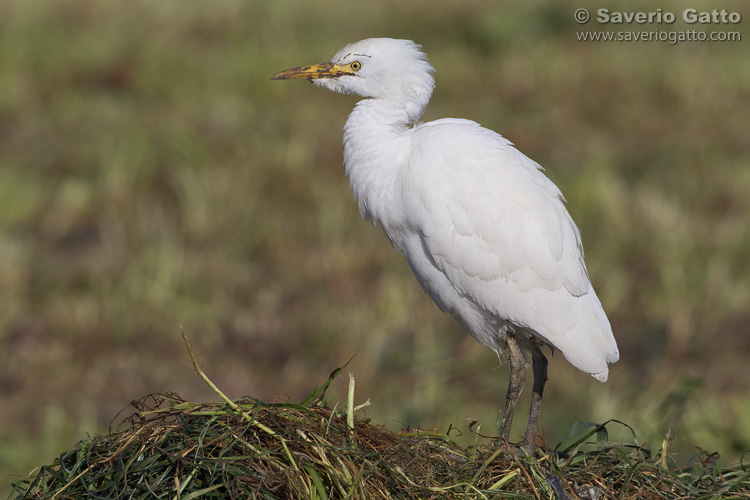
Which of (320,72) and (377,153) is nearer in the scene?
(377,153)

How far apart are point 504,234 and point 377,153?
0.60m

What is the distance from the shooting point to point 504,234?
12.3ft

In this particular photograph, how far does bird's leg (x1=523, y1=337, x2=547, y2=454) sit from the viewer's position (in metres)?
3.62

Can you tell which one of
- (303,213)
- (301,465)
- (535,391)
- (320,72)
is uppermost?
(320,72)

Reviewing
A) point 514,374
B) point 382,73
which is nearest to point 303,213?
point 382,73

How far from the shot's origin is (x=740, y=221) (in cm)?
855

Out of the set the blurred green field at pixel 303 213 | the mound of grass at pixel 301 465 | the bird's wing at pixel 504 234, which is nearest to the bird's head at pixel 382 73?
the bird's wing at pixel 504 234

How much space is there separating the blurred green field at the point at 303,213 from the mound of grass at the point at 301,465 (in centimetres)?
121

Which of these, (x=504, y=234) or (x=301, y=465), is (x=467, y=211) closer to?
(x=504, y=234)

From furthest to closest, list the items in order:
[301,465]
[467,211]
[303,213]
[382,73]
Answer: [303,213], [382,73], [467,211], [301,465]

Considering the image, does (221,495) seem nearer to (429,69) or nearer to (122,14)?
(429,69)

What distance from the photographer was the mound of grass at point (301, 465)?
Result: 8.65ft

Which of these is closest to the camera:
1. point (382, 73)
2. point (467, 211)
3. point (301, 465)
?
point (301, 465)

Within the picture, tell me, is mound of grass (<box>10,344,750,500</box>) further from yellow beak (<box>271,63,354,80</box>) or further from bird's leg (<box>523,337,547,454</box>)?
yellow beak (<box>271,63,354,80</box>)
